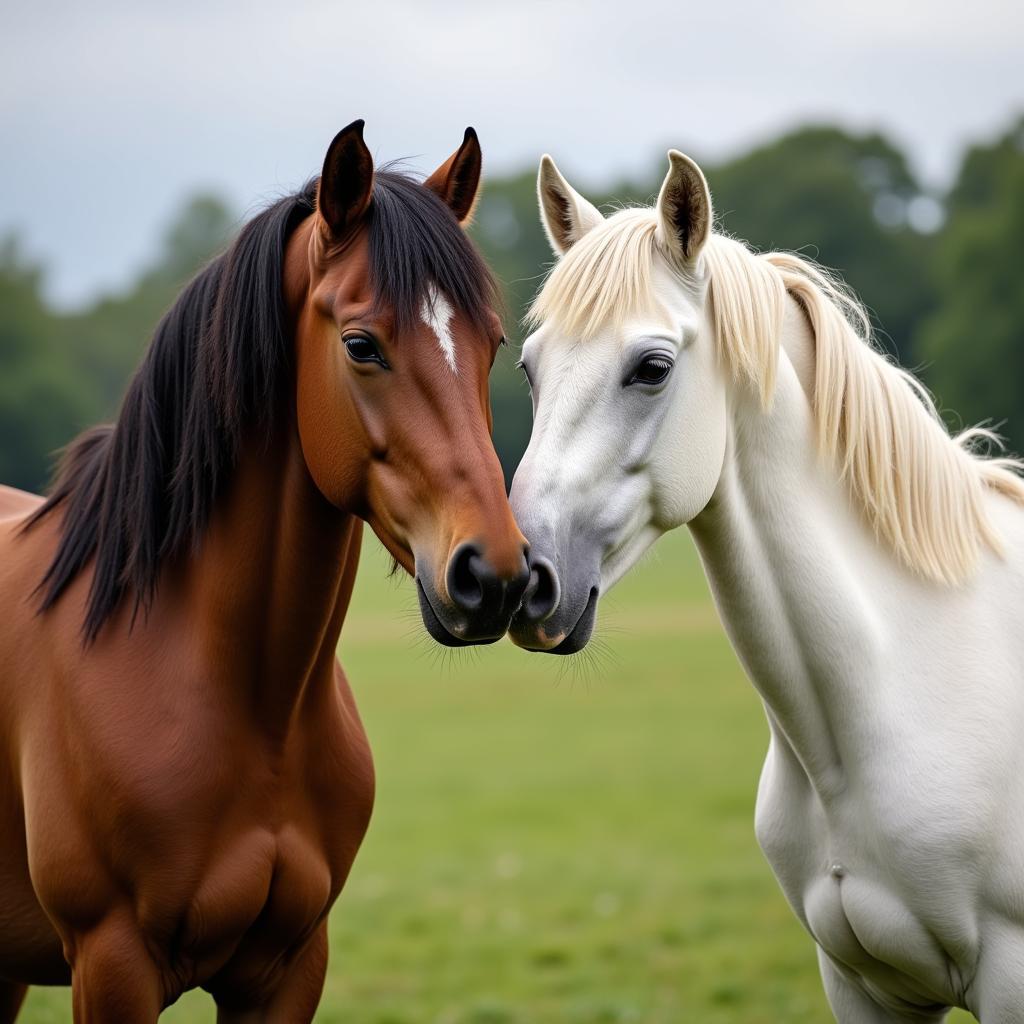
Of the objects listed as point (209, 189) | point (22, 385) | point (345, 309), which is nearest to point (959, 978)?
point (345, 309)

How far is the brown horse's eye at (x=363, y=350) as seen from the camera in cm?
275

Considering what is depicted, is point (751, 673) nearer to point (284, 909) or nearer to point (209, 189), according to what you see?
point (284, 909)

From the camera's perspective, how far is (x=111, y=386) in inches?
3056

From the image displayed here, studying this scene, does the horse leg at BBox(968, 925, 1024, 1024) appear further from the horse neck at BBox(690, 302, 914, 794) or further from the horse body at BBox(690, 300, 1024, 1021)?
the horse neck at BBox(690, 302, 914, 794)

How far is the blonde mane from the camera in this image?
2971mm

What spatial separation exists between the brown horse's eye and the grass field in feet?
2.01

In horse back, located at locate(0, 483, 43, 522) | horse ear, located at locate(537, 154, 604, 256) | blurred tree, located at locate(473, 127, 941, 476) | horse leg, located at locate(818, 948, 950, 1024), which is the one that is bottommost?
blurred tree, located at locate(473, 127, 941, 476)

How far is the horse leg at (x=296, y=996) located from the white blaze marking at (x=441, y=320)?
60.9 inches

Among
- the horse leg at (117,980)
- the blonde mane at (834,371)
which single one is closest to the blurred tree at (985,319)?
the blonde mane at (834,371)

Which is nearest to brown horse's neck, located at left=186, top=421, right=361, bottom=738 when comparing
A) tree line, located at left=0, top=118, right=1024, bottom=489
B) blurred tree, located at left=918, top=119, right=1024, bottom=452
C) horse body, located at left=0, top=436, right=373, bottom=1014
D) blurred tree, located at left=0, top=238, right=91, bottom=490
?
horse body, located at left=0, top=436, right=373, bottom=1014

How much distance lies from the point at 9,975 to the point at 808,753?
227cm

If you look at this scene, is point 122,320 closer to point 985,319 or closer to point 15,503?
point 985,319

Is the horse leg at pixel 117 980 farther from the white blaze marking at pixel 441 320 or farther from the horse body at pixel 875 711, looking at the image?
the horse body at pixel 875 711

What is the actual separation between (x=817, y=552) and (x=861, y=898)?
0.85 metres
